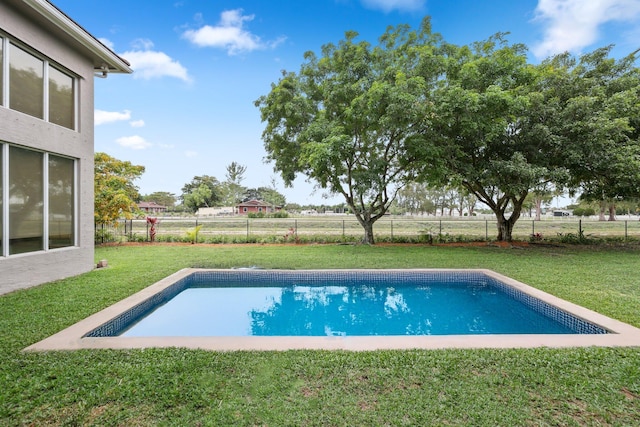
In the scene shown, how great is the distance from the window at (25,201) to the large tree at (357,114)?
6591 mm

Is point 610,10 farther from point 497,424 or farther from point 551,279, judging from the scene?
point 497,424

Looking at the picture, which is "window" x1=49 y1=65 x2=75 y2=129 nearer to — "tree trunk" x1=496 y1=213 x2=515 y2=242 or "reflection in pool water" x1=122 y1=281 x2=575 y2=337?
"reflection in pool water" x1=122 y1=281 x2=575 y2=337

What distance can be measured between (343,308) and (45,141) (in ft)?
21.9

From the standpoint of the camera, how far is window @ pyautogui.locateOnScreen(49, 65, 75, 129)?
629 centimetres

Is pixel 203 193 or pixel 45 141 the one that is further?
pixel 203 193

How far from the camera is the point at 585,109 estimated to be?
33.1 feet

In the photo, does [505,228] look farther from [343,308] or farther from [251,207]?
[251,207]

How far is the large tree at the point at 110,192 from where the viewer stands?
1177cm

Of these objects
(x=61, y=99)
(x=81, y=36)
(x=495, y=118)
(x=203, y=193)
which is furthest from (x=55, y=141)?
(x=203, y=193)

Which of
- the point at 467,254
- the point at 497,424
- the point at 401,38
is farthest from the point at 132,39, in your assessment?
the point at 497,424

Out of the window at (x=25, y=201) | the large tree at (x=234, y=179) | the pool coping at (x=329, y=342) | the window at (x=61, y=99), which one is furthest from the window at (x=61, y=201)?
the large tree at (x=234, y=179)

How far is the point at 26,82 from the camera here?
5.73 m

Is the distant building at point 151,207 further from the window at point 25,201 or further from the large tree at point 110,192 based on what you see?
the window at point 25,201

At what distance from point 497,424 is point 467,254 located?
9.19 metres
